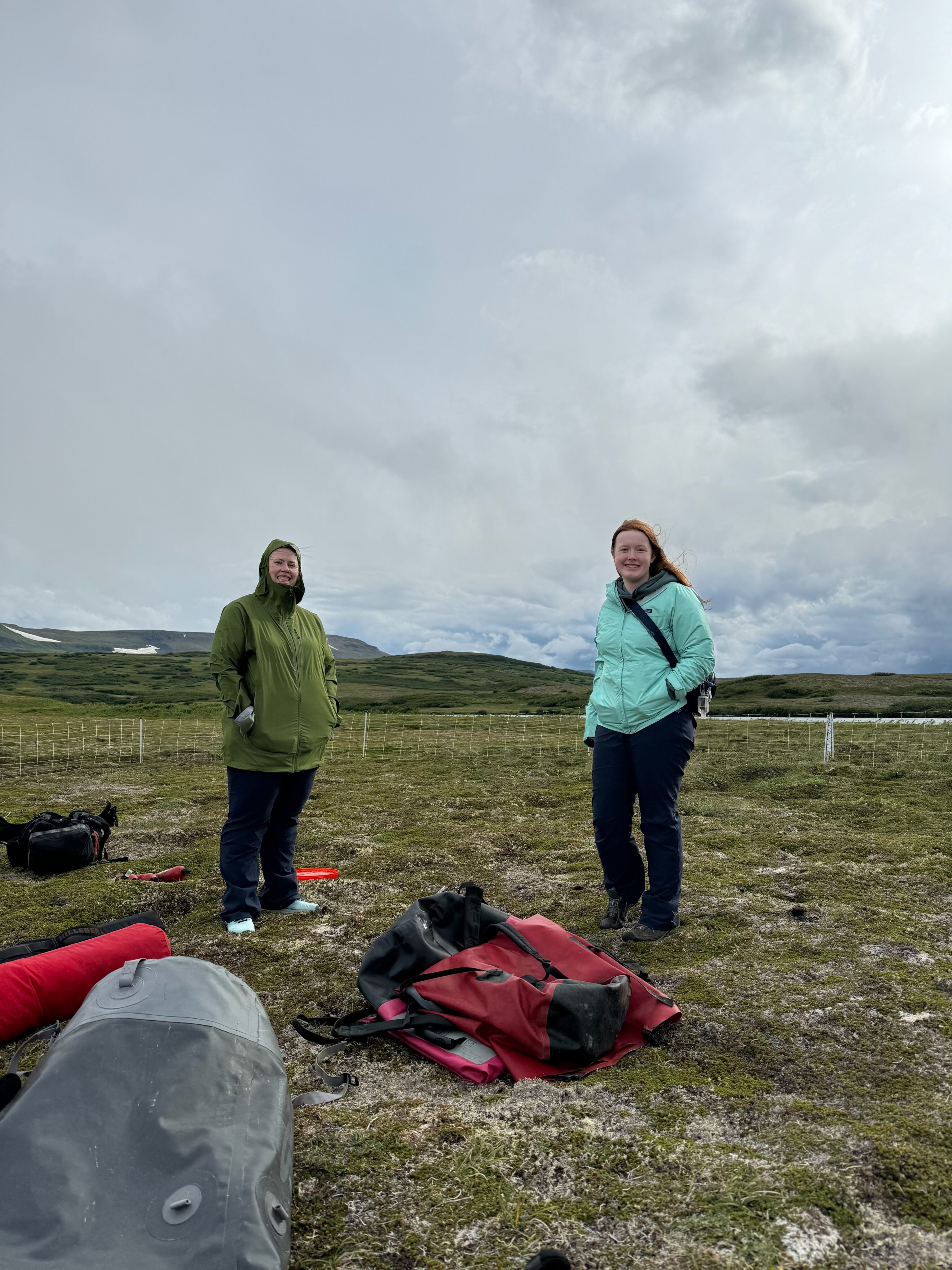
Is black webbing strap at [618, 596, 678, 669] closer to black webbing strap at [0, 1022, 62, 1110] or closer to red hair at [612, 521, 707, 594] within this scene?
red hair at [612, 521, 707, 594]

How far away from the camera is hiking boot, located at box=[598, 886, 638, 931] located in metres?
4.88

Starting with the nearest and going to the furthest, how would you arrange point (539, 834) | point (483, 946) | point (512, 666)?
point (483, 946) < point (539, 834) < point (512, 666)

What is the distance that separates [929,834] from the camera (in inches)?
281

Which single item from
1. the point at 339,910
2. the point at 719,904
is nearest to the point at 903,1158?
the point at 719,904

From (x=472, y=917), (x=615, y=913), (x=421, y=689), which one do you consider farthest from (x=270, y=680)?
(x=421, y=689)

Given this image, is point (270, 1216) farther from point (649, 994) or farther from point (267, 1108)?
point (649, 994)

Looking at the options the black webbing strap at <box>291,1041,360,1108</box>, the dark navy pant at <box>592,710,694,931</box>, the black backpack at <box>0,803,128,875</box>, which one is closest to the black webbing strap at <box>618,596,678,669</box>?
the dark navy pant at <box>592,710,694,931</box>

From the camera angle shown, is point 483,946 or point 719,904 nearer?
point 483,946

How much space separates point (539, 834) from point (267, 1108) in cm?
578

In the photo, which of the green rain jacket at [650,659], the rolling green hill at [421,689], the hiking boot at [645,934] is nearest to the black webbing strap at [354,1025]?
the hiking boot at [645,934]

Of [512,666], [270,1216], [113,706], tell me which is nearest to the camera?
[270,1216]

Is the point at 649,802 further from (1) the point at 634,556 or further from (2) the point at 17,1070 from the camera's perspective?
(2) the point at 17,1070

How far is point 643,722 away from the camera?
480 centimetres

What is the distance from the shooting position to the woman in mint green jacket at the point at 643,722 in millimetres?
4738
